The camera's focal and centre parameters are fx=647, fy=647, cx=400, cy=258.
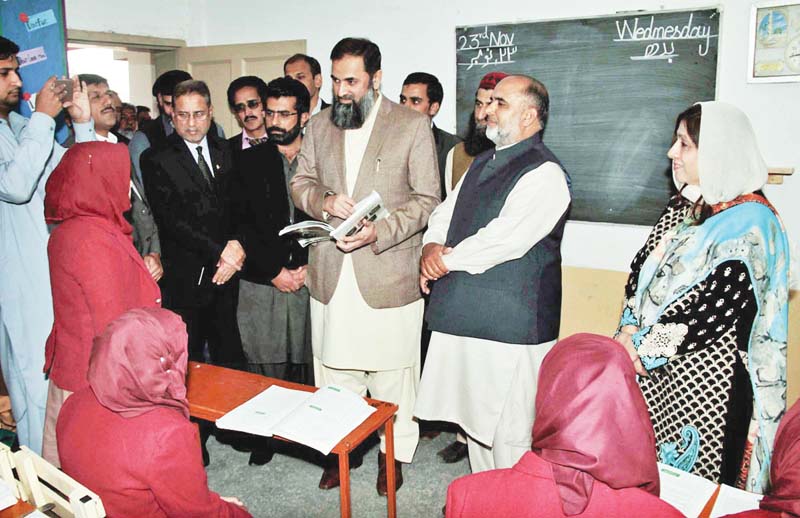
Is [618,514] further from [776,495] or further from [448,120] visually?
[448,120]

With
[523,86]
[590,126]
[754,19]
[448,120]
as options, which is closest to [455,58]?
[448,120]

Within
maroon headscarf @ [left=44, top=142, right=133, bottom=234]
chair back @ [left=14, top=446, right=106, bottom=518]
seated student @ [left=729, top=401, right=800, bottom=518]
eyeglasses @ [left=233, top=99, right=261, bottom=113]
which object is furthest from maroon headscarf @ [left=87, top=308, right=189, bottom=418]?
eyeglasses @ [left=233, top=99, right=261, bottom=113]

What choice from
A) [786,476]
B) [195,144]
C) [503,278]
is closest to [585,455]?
[786,476]

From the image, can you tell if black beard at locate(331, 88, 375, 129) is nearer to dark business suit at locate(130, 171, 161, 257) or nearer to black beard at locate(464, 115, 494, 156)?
black beard at locate(464, 115, 494, 156)

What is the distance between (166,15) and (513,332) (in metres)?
4.38

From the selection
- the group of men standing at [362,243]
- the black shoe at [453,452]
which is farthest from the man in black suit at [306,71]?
the black shoe at [453,452]

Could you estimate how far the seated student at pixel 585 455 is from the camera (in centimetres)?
131

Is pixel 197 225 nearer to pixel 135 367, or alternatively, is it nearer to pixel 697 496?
pixel 135 367

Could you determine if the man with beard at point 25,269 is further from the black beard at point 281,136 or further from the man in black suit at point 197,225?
the black beard at point 281,136

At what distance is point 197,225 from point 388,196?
1.02 metres

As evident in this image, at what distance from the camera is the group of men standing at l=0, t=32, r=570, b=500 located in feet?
8.06

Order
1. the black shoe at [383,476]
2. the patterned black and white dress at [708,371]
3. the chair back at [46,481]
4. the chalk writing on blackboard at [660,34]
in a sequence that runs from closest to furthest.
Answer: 1. the chair back at [46,481]
2. the patterned black and white dress at [708,371]
3. the black shoe at [383,476]
4. the chalk writing on blackboard at [660,34]

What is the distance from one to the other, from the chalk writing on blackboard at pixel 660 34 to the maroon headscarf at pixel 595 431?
2996mm

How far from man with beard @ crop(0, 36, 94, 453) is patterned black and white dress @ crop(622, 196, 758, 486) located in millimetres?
2659
